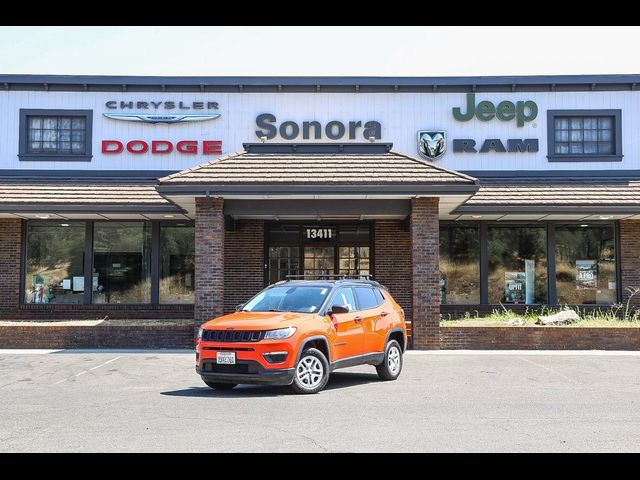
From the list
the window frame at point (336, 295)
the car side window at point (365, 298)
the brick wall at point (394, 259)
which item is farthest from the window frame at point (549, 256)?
the window frame at point (336, 295)

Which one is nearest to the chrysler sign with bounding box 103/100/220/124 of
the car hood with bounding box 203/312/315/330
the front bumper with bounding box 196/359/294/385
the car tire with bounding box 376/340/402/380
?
the car tire with bounding box 376/340/402/380

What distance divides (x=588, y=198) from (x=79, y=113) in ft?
48.6

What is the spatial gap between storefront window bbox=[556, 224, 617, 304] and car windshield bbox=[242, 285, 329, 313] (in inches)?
480

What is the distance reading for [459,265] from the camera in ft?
72.2

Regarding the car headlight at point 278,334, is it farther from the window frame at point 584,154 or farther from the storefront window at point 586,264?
the window frame at point 584,154

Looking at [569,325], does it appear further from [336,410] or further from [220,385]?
[336,410]

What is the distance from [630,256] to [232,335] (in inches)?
589

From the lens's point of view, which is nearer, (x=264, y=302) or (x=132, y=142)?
(x=264, y=302)

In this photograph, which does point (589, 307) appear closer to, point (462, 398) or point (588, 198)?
point (588, 198)

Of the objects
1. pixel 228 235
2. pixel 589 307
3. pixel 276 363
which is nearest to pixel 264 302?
pixel 276 363

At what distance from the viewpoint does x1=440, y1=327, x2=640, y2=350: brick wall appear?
1716 centimetres

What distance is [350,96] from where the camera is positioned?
2269cm

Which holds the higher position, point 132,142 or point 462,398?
point 132,142

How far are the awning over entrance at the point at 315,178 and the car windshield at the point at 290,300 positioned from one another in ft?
17.0
